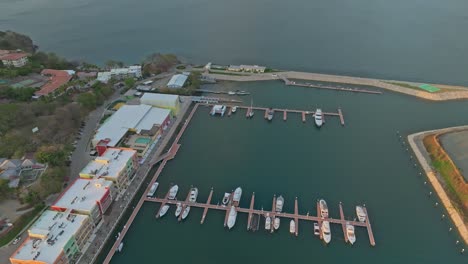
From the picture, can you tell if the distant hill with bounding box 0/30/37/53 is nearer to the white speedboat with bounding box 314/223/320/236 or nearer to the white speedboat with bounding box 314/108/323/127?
the white speedboat with bounding box 314/108/323/127

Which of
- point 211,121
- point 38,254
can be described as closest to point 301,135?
point 211,121

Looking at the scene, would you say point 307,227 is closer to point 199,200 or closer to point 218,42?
point 199,200

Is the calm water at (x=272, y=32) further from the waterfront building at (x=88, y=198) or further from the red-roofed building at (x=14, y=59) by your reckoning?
the waterfront building at (x=88, y=198)

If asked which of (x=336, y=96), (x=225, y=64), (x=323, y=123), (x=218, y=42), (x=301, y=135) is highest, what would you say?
(x=218, y=42)

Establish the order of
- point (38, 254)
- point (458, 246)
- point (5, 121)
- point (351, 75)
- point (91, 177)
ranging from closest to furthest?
point (38, 254), point (458, 246), point (91, 177), point (5, 121), point (351, 75)

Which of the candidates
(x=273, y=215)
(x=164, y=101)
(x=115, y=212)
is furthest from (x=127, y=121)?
(x=273, y=215)

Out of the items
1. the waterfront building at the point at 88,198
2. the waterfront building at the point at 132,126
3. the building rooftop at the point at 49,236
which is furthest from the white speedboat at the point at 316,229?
the waterfront building at the point at 132,126

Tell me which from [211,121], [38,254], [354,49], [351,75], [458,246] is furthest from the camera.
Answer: [354,49]
